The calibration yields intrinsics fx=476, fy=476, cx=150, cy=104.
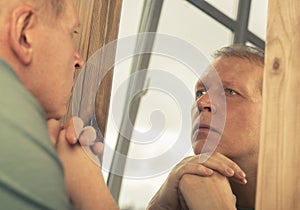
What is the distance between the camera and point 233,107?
0.52 m

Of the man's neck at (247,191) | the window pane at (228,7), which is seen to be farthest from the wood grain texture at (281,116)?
the window pane at (228,7)

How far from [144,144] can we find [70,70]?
0.37 ft

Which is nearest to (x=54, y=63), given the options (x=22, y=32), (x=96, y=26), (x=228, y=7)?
(x=22, y=32)

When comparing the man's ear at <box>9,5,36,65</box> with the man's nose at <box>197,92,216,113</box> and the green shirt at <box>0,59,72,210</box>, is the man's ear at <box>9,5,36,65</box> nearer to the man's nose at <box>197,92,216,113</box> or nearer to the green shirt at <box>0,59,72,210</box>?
the green shirt at <box>0,59,72,210</box>

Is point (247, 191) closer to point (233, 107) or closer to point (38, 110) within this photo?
point (233, 107)

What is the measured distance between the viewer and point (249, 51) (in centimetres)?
54

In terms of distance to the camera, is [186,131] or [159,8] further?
[159,8]

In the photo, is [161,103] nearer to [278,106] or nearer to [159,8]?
[278,106]

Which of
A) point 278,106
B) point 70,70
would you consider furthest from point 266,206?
point 70,70

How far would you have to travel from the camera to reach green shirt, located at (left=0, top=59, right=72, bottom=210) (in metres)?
0.25

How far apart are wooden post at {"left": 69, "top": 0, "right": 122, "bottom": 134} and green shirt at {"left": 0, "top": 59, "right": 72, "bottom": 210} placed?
0.73ft

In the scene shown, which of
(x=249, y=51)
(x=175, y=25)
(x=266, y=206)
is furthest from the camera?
(x=175, y=25)

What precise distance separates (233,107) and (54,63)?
9.3 inches

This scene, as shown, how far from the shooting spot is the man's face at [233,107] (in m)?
0.50
